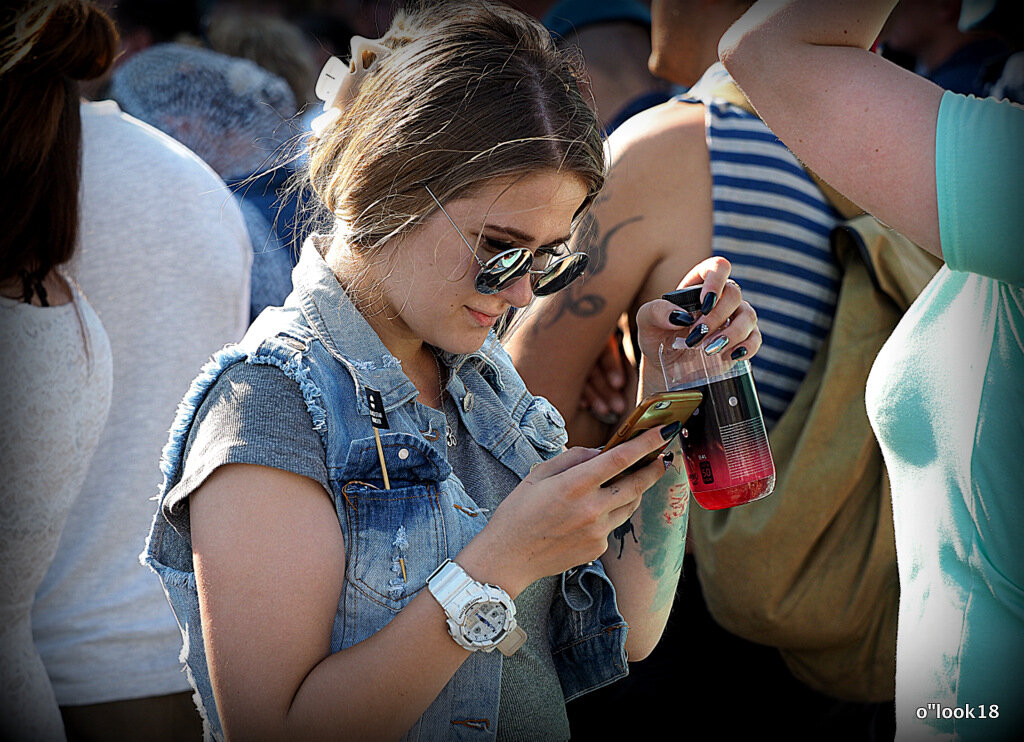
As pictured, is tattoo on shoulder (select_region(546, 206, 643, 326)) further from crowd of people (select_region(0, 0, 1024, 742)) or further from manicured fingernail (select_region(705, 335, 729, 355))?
manicured fingernail (select_region(705, 335, 729, 355))

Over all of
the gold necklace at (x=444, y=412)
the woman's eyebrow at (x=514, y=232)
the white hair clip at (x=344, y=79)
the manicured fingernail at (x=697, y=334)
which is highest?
the white hair clip at (x=344, y=79)

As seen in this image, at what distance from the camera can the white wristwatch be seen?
1.36 m

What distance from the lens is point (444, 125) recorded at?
160cm

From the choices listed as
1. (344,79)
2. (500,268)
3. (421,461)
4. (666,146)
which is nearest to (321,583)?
(421,461)

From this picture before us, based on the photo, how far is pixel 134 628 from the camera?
2074mm

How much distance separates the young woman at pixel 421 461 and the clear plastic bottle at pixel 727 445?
12 centimetres

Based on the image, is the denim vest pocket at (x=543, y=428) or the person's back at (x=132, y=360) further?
the person's back at (x=132, y=360)

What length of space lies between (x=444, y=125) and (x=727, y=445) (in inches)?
28.1

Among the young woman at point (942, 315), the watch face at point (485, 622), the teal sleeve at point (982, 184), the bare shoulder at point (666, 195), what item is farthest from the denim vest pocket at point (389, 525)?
the bare shoulder at point (666, 195)

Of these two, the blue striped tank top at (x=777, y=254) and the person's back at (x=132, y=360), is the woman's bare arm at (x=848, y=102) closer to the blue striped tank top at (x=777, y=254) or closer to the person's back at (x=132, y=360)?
the blue striped tank top at (x=777, y=254)

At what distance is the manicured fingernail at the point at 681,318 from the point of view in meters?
1.70

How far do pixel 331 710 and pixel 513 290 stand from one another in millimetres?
735

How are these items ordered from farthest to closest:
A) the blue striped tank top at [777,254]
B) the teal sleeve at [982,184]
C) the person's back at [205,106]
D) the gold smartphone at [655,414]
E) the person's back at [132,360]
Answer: the person's back at [205,106] < the blue striped tank top at [777,254] < the person's back at [132,360] < the gold smartphone at [655,414] < the teal sleeve at [982,184]

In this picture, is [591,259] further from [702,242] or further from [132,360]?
[132,360]
